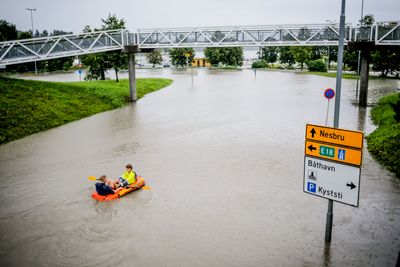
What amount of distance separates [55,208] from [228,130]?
12.1m

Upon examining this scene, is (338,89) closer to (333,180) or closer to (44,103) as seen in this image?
(333,180)

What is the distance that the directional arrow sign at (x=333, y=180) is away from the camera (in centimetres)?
675

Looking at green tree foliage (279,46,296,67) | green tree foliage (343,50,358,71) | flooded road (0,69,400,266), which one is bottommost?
flooded road (0,69,400,266)

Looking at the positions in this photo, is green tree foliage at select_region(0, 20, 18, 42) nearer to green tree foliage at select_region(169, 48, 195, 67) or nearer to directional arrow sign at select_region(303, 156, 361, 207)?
green tree foliage at select_region(169, 48, 195, 67)

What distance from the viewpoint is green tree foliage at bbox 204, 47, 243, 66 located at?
328ft

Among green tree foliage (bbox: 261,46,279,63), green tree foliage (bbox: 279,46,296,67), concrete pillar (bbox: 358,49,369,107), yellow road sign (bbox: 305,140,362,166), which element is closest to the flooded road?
yellow road sign (bbox: 305,140,362,166)

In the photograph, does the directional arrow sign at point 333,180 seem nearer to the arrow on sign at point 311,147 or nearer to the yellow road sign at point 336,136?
the arrow on sign at point 311,147

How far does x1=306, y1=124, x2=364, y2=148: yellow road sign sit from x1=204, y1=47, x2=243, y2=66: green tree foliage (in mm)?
95183

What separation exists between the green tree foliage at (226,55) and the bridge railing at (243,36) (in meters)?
69.5

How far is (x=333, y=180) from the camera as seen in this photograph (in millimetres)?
7000

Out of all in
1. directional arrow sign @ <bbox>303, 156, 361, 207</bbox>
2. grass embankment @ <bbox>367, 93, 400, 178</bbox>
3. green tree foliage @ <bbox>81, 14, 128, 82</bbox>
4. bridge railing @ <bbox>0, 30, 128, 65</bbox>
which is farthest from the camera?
green tree foliage @ <bbox>81, 14, 128, 82</bbox>

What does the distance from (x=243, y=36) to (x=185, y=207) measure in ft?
76.3

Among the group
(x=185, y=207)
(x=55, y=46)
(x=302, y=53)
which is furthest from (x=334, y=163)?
(x=302, y=53)

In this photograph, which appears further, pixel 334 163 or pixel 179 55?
pixel 179 55
